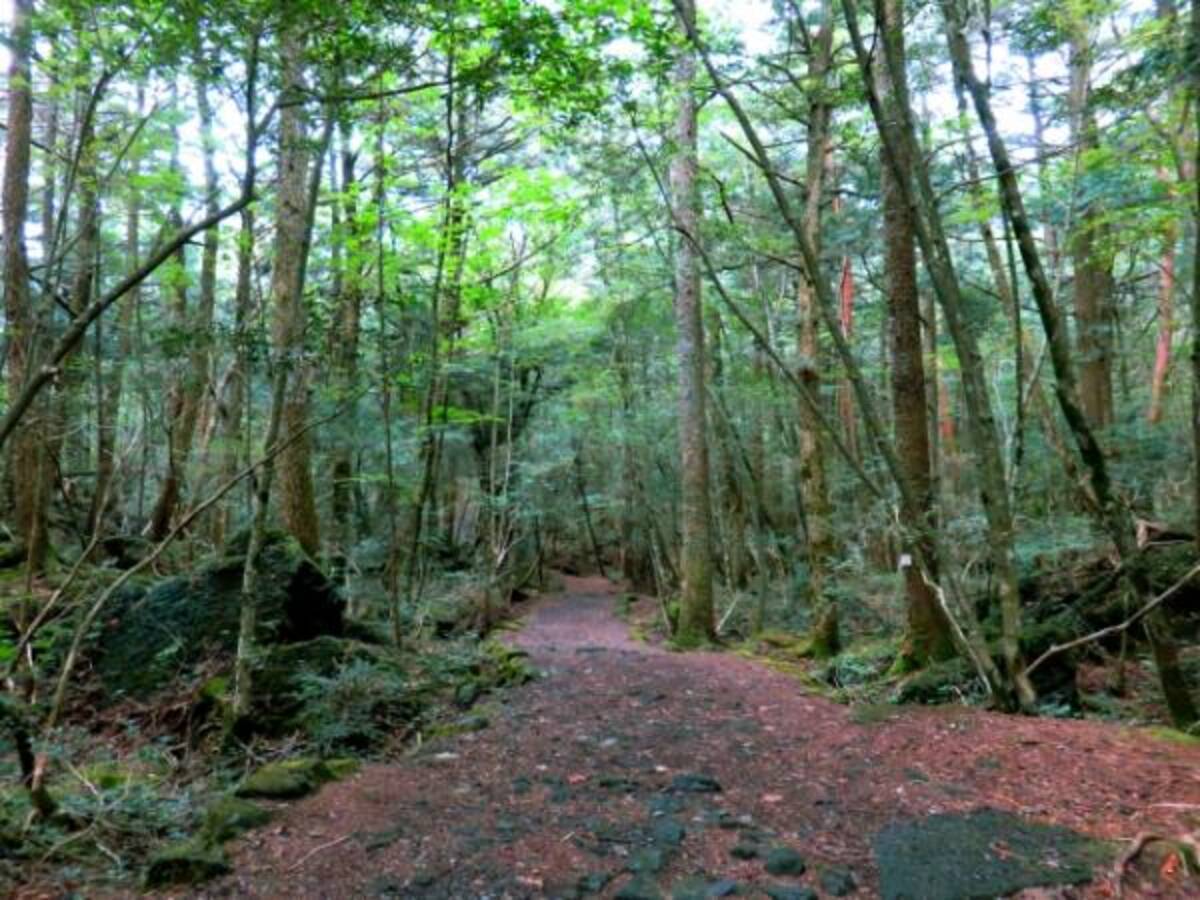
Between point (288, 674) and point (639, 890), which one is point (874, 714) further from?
point (288, 674)

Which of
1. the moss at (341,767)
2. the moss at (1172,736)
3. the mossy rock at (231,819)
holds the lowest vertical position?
the moss at (341,767)

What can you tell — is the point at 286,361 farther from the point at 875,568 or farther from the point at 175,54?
the point at 875,568

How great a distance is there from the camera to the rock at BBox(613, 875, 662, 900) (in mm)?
3336

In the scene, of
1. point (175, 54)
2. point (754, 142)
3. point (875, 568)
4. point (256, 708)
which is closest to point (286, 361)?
point (175, 54)

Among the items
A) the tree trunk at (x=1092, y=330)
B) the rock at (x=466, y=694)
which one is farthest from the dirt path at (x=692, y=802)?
the tree trunk at (x=1092, y=330)

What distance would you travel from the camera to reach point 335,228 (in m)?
10.6

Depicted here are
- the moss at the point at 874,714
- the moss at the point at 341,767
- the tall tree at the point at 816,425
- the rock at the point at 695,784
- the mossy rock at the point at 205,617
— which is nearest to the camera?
the rock at the point at 695,784

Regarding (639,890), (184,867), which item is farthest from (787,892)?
(184,867)

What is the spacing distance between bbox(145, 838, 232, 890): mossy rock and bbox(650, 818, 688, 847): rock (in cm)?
209

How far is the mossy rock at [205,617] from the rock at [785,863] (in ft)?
17.5

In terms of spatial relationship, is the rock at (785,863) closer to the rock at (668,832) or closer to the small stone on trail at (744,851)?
the small stone on trail at (744,851)

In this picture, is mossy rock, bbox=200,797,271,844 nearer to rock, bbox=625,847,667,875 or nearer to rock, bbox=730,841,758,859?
rock, bbox=625,847,667,875

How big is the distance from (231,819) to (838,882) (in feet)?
10.4

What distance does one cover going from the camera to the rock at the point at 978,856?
314 cm
